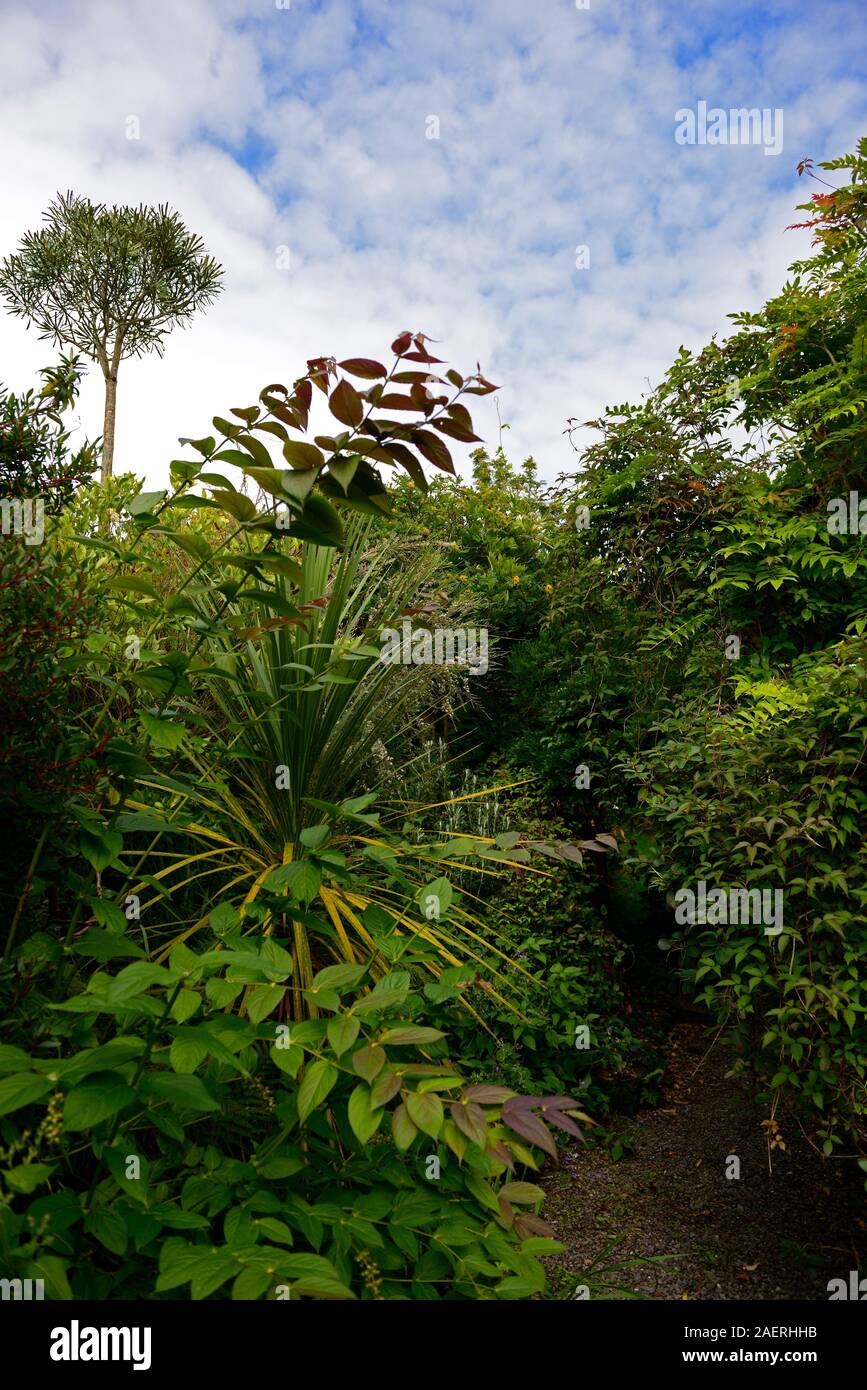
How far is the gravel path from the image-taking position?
8.21 feet

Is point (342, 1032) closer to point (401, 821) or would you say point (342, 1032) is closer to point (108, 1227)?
point (108, 1227)

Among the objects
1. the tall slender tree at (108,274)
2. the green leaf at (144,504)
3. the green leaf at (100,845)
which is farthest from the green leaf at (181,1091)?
the tall slender tree at (108,274)

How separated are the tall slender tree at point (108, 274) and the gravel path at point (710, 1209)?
1483cm

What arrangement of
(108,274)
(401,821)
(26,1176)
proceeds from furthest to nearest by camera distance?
A: (108,274) → (401,821) → (26,1176)

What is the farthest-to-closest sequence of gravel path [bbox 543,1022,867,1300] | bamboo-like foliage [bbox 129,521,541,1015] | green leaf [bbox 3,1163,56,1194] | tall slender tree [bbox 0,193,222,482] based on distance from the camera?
tall slender tree [bbox 0,193,222,482]
gravel path [bbox 543,1022,867,1300]
bamboo-like foliage [bbox 129,521,541,1015]
green leaf [bbox 3,1163,56,1194]

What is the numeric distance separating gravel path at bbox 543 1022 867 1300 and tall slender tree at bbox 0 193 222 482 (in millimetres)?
14829

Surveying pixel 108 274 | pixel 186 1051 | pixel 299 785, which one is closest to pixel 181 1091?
pixel 186 1051

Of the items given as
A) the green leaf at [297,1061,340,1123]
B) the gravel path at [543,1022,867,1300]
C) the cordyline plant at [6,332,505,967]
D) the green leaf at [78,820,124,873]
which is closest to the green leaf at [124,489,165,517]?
the cordyline plant at [6,332,505,967]

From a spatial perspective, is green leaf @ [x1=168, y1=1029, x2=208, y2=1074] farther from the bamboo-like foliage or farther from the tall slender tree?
the tall slender tree

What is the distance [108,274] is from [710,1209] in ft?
55.3

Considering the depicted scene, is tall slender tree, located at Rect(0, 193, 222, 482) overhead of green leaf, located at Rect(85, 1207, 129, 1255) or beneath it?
overhead

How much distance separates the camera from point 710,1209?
2850mm

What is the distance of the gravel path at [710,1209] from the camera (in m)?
2.50

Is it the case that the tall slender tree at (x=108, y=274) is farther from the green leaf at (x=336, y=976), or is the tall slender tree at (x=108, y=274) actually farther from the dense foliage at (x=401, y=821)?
the green leaf at (x=336, y=976)
